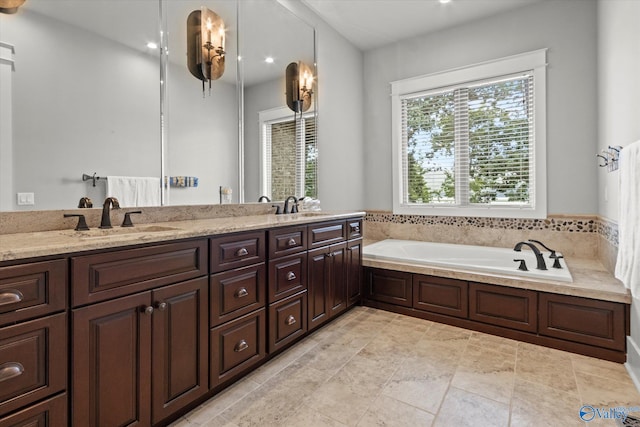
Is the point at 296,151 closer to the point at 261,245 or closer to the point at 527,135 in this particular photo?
the point at 261,245

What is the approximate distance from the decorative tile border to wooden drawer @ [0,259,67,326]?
3.29m

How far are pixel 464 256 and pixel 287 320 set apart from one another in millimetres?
2198

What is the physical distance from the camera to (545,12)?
3254mm

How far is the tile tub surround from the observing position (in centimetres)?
308

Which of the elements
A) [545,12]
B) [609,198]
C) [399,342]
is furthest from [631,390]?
[545,12]

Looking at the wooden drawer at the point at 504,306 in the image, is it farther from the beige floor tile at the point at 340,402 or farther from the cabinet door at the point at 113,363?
the cabinet door at the point at 113,363

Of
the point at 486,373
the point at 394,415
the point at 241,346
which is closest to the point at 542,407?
the point at 486,373

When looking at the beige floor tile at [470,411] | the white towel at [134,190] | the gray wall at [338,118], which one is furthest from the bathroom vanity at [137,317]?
the gray wall at [338,118]

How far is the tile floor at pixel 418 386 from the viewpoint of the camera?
162 cm

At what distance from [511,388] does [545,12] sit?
3428 mm

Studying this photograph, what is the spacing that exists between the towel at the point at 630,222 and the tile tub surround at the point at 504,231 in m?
0.93

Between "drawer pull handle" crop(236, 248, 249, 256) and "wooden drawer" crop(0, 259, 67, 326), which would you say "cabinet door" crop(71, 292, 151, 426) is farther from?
"drawer pull handle" crop(236, 248, 249, 256)

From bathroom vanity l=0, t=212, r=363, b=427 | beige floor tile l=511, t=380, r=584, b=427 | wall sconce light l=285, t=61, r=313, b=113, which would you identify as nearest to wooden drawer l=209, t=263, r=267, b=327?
bathroom vanity l=0, t=212, r=363, b=427

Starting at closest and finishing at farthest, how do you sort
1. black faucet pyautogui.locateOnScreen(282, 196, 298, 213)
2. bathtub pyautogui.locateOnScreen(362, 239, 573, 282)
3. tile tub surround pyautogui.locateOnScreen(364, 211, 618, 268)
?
bathtub pyautogui.locateOnScreen(362, 239, 573, 282)
black faucet pyautogui.locateOnScreen(282, 196, 298, 213)
tile tub surround pyautogui.locateOnScreen(364, 211, 618, 268)
